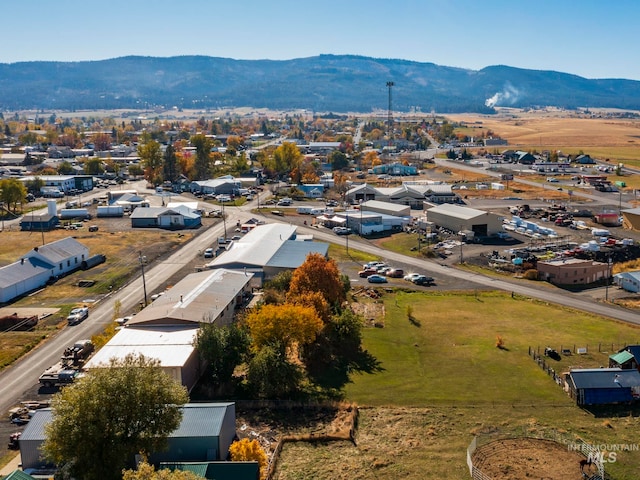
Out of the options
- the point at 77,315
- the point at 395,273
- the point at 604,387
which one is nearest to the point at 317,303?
the point at 604,387

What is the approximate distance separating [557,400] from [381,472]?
38.8 ft

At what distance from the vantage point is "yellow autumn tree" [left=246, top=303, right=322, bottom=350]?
110ft

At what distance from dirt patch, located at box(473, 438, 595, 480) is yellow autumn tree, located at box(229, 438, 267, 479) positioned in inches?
349

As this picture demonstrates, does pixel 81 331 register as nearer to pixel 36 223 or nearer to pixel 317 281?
pixel 317 281

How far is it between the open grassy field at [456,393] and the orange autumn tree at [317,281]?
364 centimetres

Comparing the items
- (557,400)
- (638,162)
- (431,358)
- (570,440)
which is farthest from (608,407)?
(638,162)

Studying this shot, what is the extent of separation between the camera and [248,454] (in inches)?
949

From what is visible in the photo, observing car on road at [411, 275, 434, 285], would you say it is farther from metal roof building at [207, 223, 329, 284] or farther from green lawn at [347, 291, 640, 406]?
metal roof building at [207, 223, 329, 284]

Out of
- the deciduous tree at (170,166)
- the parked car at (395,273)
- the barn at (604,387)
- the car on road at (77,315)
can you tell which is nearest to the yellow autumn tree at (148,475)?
the barn at (604,387)

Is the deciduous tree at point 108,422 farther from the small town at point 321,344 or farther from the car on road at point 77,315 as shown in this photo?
the car on road at point 77,315

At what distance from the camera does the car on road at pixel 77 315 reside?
138 feet

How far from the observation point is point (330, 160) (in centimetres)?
13662

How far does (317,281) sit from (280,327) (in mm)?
7570

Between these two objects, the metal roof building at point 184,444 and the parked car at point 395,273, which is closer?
the metal roof building at point 184,444
